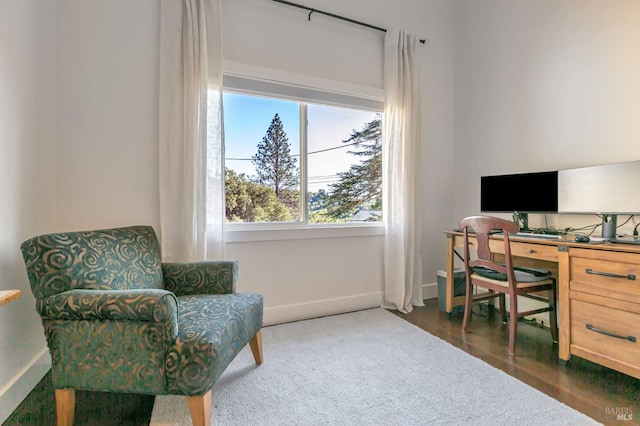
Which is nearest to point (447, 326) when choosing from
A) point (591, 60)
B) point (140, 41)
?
point (591, 60)

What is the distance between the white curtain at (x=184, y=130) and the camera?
2174 mm

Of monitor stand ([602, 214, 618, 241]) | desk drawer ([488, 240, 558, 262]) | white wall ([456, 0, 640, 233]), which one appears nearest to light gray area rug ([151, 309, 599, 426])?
desk drawer ([488, 240, 558, 262])

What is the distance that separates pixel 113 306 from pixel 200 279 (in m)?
0.64

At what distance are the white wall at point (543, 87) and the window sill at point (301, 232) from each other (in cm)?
107

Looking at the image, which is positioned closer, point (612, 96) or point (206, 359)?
point (206, 359)

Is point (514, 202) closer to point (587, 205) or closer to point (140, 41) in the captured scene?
point (587, 205)

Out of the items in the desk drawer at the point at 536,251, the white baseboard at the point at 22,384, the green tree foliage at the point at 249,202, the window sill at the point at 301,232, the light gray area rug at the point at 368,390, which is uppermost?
the green tree foliage at the point at 249,202

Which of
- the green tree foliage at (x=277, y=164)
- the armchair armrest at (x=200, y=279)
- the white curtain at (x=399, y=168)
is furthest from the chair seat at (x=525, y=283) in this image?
the armchair armrest at (x=200, y=279)

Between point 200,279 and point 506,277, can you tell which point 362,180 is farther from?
point 200,279

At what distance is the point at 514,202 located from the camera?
2533 millimetres

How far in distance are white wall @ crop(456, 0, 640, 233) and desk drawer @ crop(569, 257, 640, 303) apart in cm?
63

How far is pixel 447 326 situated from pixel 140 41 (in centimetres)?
310

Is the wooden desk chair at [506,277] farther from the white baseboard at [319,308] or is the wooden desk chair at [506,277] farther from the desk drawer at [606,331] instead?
the white baseboard at [319,308]

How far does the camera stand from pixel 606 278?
1.71 meters
